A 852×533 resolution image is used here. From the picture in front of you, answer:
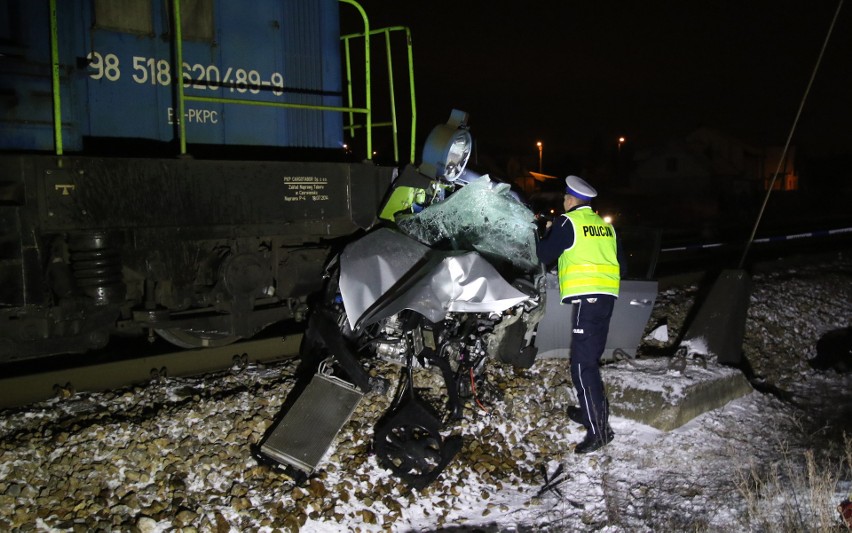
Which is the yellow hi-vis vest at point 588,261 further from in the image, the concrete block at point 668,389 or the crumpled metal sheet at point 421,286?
the concrete block at point 668,389

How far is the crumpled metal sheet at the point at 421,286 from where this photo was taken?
4.91 m

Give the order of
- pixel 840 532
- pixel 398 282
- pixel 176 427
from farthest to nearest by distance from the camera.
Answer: pixel 398 282, pixel 176 427, pixel 840 532

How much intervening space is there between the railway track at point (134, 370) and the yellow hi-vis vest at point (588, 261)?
2.70 meters

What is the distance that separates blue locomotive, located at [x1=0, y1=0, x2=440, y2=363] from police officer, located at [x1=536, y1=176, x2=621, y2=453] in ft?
6.63

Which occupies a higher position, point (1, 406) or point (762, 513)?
point (1, 406)

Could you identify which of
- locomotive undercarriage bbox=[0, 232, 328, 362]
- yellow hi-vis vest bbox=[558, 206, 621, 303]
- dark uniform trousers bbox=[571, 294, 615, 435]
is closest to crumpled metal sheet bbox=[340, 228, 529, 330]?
yellow hi-vis vest bbox=[558, 206, 621, 303]

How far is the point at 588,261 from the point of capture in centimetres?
541

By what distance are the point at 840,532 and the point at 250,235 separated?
476 cm

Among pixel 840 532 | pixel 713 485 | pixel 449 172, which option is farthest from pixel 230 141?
pixel 840 532

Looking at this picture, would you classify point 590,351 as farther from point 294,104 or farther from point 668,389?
point 294,104

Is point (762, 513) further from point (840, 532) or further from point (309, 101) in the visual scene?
point (309, 101)

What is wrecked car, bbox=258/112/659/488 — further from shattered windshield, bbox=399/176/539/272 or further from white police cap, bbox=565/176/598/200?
white police cap, bbox=565/176/598/200

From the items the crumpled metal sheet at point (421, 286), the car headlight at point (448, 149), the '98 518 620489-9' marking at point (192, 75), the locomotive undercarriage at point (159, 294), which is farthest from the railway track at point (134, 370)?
the '98 518 620489-9' marking at point (192, 75)

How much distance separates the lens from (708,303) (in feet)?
24.0
